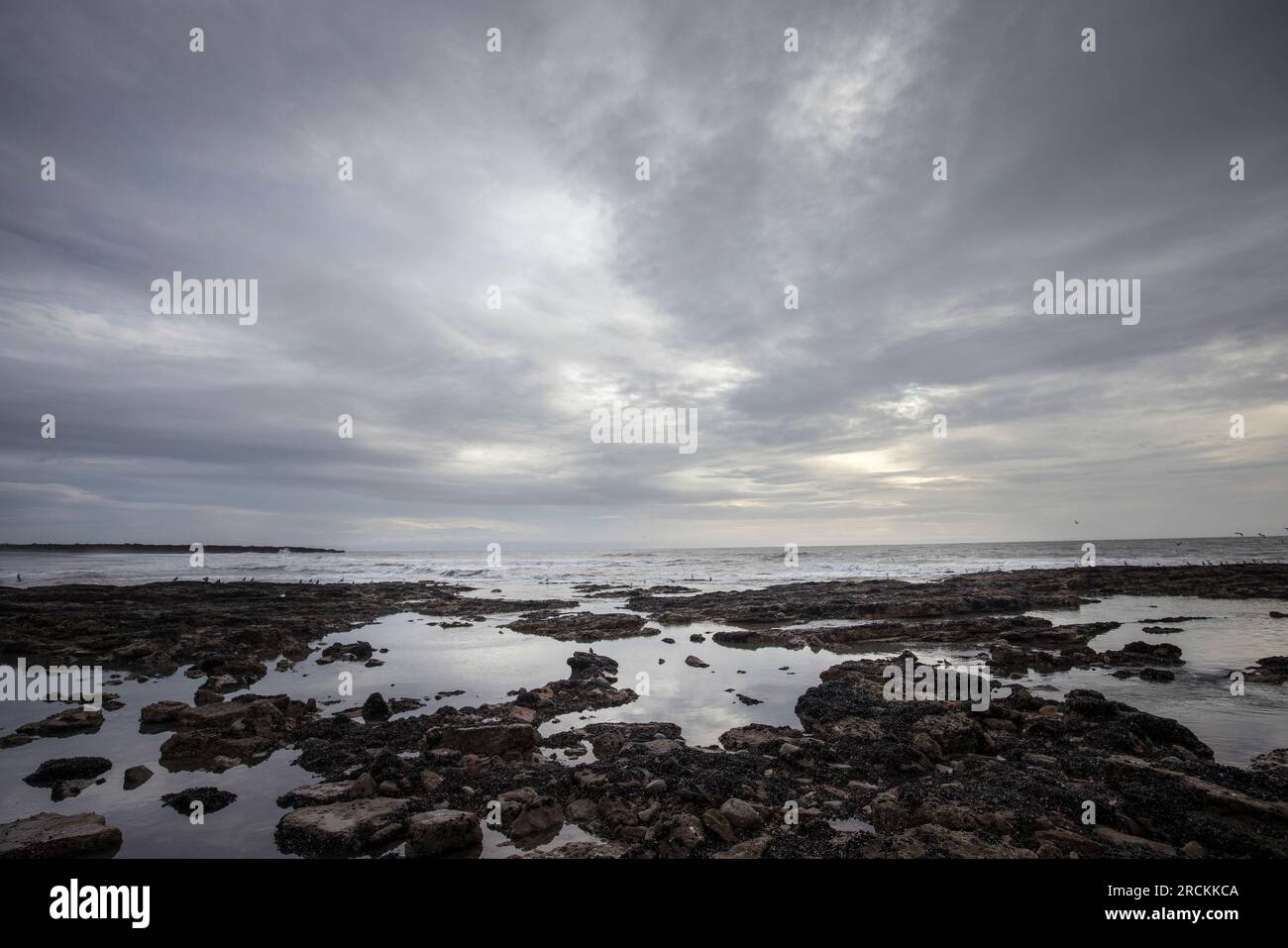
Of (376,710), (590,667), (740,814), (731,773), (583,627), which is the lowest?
(583,627)

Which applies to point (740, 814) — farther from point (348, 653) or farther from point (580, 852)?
point (348, 653)

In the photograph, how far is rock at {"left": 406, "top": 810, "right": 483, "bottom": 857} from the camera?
21.5ft

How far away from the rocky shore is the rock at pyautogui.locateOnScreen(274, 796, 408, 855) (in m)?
0.03

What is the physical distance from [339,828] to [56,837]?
3.19m

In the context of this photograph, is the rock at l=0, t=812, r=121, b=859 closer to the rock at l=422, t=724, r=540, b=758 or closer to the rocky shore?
the rocky shore

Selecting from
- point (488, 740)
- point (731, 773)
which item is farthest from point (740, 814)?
point (488, 740)

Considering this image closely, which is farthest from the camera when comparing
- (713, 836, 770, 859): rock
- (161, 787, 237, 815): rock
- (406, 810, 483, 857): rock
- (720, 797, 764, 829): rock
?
(161, 787, 237, 815): rock

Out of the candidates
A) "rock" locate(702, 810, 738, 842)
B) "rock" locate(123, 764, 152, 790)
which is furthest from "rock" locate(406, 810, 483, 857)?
"rock" locate(123, 764, 152, 790)

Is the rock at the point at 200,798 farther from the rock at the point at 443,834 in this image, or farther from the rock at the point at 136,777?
the rock at the point at 443,834

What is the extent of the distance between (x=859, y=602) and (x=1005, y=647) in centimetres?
1417

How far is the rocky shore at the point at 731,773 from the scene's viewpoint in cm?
665

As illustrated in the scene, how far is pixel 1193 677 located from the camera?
1453cm

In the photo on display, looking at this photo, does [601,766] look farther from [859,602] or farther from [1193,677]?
[859,602]

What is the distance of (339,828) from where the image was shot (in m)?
6.88
